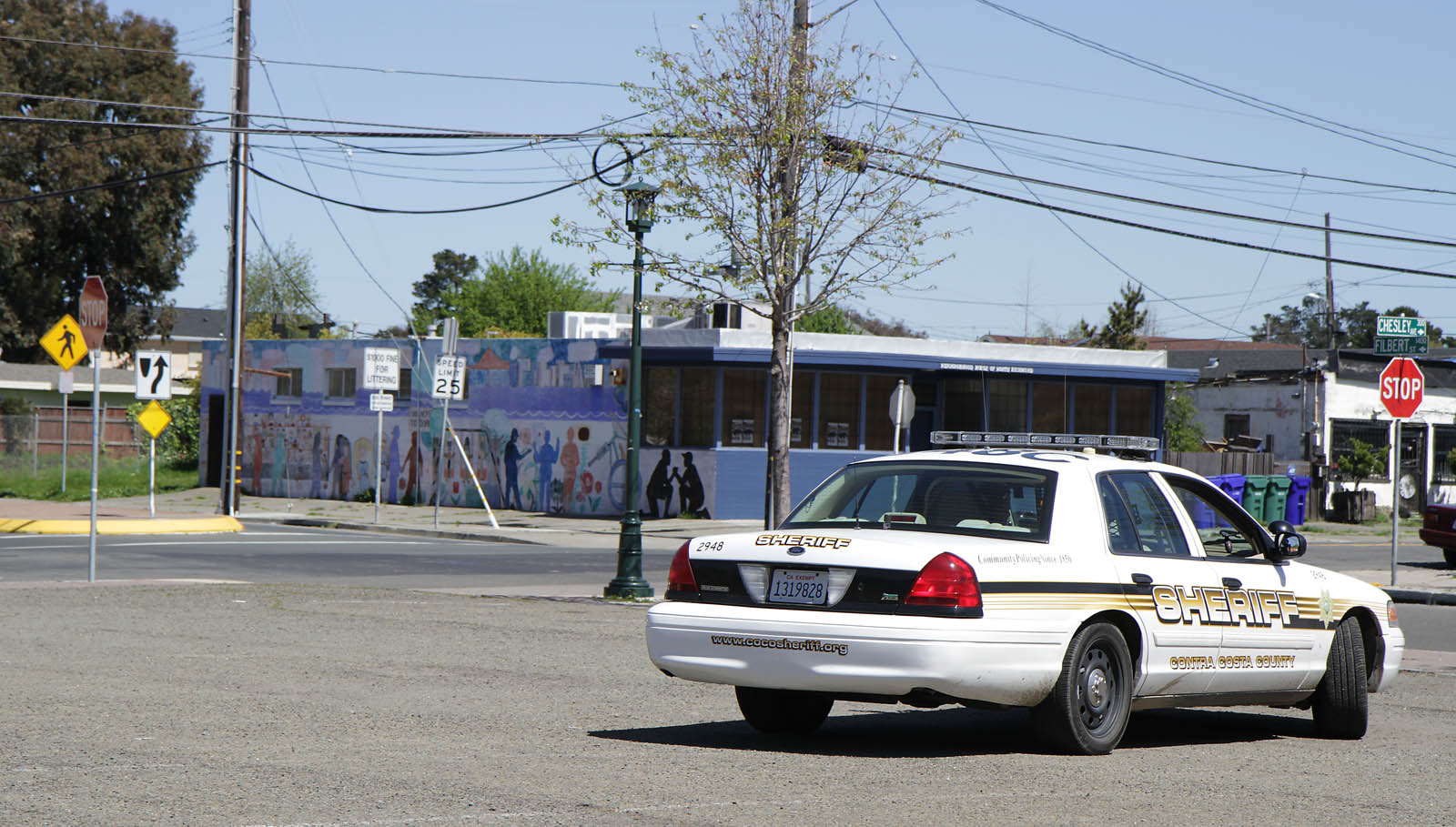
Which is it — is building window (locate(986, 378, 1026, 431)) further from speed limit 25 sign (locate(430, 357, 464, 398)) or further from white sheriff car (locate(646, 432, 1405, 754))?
white sheriff car (locate(646, 432, 1405, 754))

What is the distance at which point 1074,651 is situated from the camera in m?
7.66

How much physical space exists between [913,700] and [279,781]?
288cm

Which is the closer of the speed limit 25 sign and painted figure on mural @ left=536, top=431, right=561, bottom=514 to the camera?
the speed limit 25 sign

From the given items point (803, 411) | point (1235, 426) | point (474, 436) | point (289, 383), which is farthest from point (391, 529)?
point (1235, 426)

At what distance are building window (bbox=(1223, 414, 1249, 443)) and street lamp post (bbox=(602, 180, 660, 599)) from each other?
33834 millimetres

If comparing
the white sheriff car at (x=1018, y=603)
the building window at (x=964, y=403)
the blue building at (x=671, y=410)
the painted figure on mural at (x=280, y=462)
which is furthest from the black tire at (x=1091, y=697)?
the painted figure on mural at (x=280, y=462)

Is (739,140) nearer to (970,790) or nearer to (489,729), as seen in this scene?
(489,729)

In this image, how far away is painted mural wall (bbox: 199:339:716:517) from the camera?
3534 cm

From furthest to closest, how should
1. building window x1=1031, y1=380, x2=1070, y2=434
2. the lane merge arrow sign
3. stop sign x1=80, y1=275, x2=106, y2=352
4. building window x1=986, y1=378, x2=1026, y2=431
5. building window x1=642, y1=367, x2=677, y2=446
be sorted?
1. building window x1=1031, y1=380, x2=1070, y2=434
2. building window x1=986, y1=378, x2=1026, y2=431
3. building window x1=642, y1=367, x2=677, y2=446
4. the lane merge arrow sign
5. stop sign x1=80, y1=275, x2=106, y2=352

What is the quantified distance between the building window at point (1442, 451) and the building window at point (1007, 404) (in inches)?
631

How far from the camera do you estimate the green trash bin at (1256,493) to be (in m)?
35.7

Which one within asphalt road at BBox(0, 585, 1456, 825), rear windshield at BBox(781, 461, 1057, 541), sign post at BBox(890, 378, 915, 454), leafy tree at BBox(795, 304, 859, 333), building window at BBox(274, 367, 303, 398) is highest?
leafy tree at BBox(795, 304, 859, 333)

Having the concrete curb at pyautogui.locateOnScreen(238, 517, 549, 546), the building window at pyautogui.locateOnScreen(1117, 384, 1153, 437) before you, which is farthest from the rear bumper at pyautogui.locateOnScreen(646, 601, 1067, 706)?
the building window at pyautogui.locateOnScreen(1117, 384, 1153, 437)

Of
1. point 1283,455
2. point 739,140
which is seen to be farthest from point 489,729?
point 1283,455
